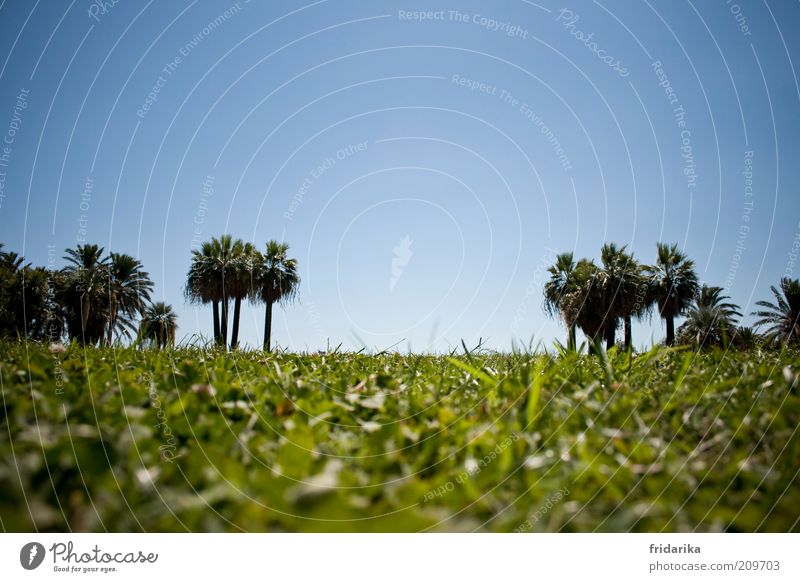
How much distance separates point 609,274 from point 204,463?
59.1 m

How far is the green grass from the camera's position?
3.54ft

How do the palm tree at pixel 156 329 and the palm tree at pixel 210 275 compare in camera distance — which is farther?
the palm tree at pixel 210 275

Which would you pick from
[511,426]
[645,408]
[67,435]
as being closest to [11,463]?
[67,435]

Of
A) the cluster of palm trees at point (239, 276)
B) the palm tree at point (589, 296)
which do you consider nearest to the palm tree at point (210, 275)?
the cluster of palm trees at point (239, 276)

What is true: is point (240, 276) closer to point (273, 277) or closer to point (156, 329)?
point (273, 277)

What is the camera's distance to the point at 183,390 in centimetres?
198

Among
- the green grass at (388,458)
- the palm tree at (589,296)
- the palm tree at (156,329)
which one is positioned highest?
the palm tree at (589,296)

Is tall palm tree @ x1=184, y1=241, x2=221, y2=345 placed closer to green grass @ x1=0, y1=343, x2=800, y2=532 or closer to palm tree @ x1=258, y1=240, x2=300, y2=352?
palm tree @ x1=258, y1=240, x2=300, y2=352

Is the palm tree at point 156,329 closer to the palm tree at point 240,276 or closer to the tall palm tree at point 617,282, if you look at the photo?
the palm tree at point 240,276

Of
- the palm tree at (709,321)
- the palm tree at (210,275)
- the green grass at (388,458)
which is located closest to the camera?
the green grass at (388,458)

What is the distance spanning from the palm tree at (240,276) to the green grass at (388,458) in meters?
48.3

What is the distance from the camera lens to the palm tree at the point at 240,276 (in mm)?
49178

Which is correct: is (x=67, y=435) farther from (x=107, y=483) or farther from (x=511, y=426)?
(x=511, y=426)
